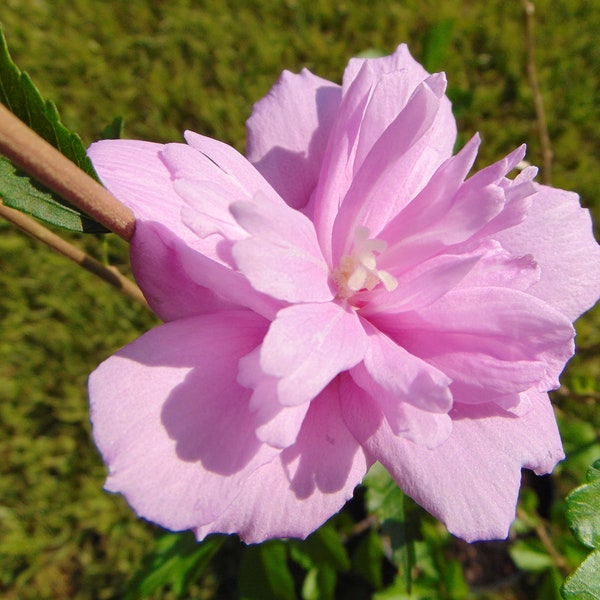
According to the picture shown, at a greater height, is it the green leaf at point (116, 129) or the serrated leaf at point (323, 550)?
the green leaf at point (116, 129)

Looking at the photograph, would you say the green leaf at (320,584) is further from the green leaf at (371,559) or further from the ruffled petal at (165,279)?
the ruffled petal at (165,279)

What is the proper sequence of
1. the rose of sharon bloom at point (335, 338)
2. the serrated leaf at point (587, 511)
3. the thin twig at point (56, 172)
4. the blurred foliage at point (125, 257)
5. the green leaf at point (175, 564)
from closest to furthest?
the thin twig at point (56, 172) < the rose of sharon bloom at point (335, 338) < the serrated leaf at point (587, 511) < the green leaf at point (175, 564) < the blurred foliage at point (125, 257)

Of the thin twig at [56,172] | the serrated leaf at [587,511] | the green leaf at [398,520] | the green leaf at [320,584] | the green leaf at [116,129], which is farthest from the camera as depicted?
the green leaf at [320,584]

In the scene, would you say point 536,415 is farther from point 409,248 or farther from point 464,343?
point 409,248

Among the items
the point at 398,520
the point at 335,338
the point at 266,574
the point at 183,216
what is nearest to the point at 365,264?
the point at 335,338

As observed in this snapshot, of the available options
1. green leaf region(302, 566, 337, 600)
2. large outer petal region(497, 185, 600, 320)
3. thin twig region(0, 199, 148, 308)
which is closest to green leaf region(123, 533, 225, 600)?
green leaf region(302, 566, 337, 600)

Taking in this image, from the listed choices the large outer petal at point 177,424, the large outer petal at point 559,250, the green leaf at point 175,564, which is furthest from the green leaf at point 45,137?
the green leaf at point 175,564

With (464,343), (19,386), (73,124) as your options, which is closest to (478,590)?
(464,343)
